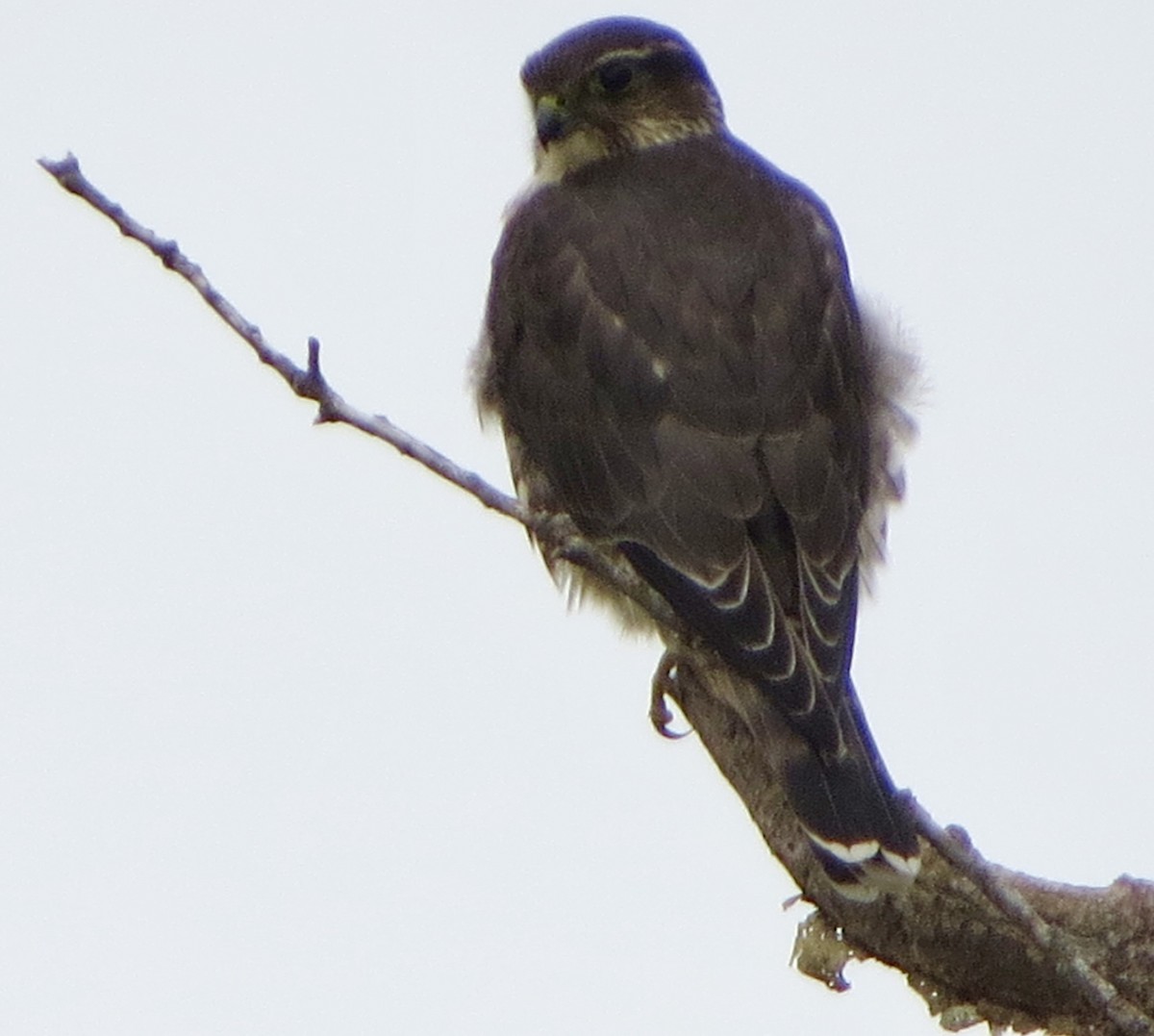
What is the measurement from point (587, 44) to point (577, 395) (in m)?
1.23

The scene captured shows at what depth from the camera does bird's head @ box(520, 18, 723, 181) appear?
5242 mm

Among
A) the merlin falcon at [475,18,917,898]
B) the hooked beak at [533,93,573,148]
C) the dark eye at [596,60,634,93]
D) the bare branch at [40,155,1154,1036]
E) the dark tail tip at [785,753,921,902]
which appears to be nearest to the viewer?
the bare branch at [40,155,1154,1036]

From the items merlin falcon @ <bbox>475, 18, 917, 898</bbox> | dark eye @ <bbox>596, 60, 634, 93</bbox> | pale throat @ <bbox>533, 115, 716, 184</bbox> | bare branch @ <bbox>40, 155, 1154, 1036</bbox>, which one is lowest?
bare branch @ <bbox>40, 155, 1154, 1036</bbox>

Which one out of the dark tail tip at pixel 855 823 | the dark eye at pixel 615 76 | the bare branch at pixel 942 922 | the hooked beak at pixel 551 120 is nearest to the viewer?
the bare branch at pixel 942 922

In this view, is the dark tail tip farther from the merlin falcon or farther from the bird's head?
the bird's head

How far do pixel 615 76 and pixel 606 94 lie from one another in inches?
2.3

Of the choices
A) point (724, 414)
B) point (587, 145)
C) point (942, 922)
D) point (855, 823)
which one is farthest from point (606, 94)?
point (942, 922)

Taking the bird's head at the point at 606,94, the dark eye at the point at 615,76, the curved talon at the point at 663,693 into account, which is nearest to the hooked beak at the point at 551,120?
the bird's head at the point at 606,94

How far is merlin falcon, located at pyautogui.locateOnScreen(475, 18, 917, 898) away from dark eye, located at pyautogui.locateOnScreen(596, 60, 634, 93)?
0.14 meters

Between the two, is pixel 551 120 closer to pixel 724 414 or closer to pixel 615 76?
pixel 615 76

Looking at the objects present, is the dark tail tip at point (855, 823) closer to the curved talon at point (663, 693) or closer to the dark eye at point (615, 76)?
the curved talon at point (663, 693)

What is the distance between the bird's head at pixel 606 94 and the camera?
5242mm

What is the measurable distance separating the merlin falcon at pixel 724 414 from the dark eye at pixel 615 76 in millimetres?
145

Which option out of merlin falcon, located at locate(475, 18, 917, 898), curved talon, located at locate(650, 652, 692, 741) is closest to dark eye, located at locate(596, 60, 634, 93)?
merlin falcon, located at locate(475, 18, 917, 898)
